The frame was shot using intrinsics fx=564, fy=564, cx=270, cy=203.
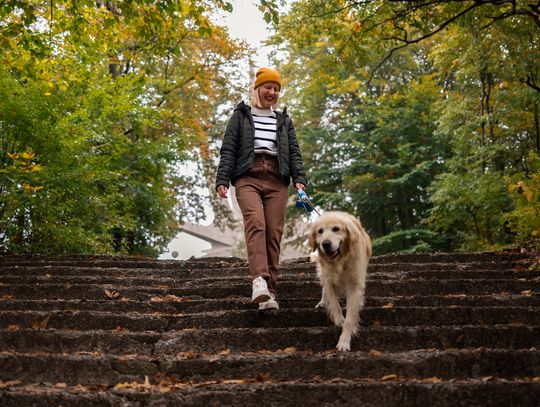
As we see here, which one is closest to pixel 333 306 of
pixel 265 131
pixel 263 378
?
pixel 263 378

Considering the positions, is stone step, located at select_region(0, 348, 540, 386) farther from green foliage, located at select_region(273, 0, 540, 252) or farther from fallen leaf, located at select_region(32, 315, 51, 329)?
green foliage, located at select_region(273, 0, 540, 252)

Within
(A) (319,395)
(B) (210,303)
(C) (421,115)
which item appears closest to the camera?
(A) (319,395)

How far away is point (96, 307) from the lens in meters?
5.39

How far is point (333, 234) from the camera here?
4.73 metres

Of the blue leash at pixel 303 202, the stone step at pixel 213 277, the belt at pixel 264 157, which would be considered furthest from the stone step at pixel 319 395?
the stone step at pixel 213 277

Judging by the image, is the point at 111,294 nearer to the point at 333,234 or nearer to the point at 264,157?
the point at 264,157

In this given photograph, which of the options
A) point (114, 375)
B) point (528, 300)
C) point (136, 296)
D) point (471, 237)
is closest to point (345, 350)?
point (114, 375)

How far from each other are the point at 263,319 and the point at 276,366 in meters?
1.17

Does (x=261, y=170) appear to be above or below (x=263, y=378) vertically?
above

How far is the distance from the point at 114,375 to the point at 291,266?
15.0ft

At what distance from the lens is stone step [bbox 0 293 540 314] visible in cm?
538

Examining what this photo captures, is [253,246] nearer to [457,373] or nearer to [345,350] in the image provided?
[345,350]

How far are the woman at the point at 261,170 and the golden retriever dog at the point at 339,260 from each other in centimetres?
54

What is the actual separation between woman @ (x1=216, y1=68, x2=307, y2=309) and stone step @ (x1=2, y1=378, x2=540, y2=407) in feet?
6.36
